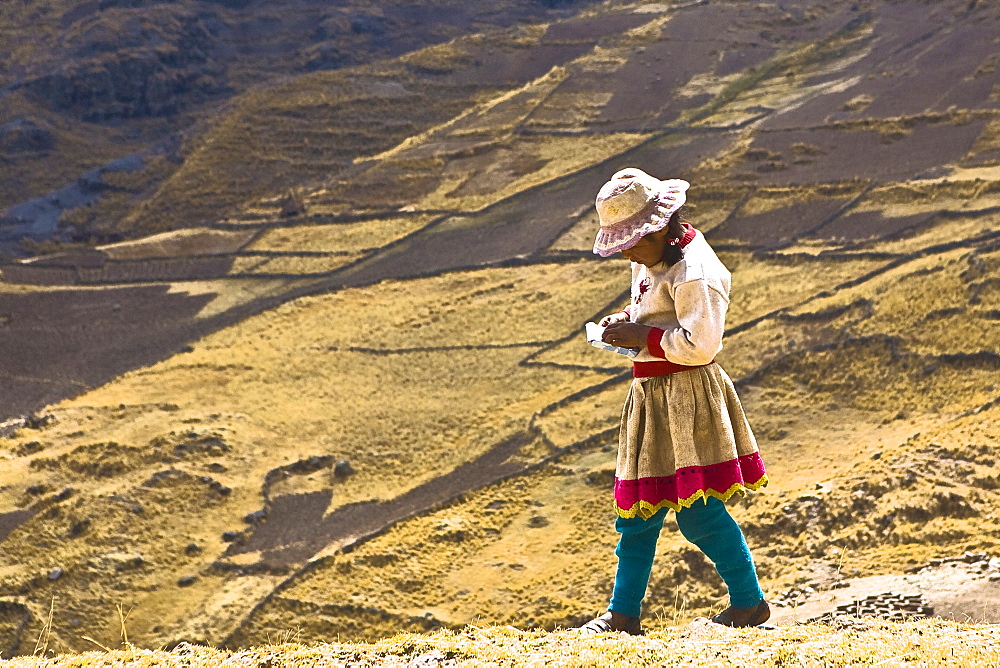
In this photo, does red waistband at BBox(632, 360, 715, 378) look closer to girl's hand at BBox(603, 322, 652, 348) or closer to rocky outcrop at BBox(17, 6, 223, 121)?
girl's hand at BBox(603, 322, 652, 348)

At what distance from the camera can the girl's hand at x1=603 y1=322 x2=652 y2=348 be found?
16.0ft

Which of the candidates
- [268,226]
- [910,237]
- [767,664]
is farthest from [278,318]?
[767,664]

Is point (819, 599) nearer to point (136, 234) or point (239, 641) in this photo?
point (239, 641)

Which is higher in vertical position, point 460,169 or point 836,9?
point 836,9

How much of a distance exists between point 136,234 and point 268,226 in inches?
228

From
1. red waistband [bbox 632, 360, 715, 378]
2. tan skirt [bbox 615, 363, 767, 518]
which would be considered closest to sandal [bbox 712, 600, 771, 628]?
tan skirt [bbox 615, 363, 767, 518]

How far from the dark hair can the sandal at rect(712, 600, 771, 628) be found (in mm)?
1818

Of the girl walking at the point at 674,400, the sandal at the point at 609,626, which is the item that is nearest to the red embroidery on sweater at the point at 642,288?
the girl walking at the point at 674,400

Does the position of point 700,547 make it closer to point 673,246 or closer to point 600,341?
point 600,341

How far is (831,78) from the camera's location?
3684 cm

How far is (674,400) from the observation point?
4.95 m

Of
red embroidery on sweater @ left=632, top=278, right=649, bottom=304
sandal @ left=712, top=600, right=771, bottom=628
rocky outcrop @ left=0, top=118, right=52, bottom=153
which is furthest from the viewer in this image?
rocky outcrop @ left=0, top=118, right=52, bottom=153

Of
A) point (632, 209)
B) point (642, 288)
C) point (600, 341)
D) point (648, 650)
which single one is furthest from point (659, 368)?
point (648, 650)

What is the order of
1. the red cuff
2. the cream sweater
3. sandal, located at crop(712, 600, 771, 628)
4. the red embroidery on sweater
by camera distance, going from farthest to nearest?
sandal, located at crop(712, 600, 771, 628)
the red embroidery on sweater
the red cuff
the cream sweater
